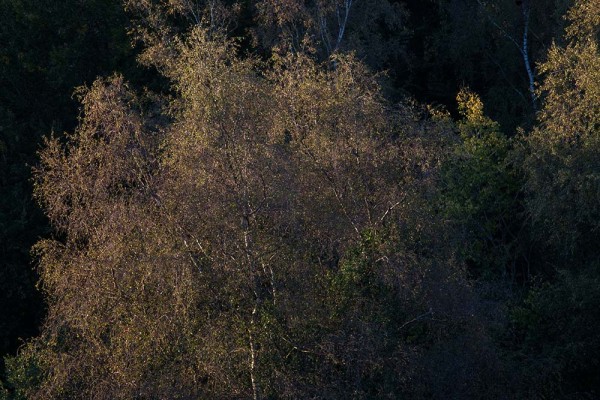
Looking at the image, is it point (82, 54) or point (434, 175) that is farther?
point (82, 54)

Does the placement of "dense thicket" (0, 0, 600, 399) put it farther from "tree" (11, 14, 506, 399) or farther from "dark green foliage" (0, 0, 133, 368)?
"dark green foliage" (0, 0, 133, 368)

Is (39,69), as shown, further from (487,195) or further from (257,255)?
(257,255)

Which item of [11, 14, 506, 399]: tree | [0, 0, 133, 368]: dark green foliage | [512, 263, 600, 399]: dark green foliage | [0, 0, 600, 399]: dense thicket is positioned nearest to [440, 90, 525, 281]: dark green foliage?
[512, 263, 600, 399]: dark green foliage

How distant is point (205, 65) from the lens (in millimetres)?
16234

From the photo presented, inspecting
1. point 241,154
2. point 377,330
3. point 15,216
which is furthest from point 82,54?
point 377,330

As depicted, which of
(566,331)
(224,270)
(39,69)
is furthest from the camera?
(39,69)

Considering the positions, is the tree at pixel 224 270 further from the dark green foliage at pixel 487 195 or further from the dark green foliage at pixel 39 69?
the dark green foliage at pixel 487 195

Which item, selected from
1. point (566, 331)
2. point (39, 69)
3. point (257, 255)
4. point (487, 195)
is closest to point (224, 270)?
point (257, 255)

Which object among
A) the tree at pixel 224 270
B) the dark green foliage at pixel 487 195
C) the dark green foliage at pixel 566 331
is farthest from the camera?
the dark green foliage at pixel 487 195

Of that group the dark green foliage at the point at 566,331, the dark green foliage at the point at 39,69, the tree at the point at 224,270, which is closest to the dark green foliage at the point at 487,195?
the dark green foliage at the point at 566,331

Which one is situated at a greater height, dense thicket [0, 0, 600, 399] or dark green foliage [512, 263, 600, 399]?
dense thicket [0, 0, 600, 399]

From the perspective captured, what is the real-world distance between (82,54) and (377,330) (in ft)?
44.1

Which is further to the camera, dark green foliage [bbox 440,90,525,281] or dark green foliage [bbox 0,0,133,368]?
dark green foliage [bbox 440,90,525,281]

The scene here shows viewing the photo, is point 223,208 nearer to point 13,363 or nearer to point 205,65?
point 205,65
